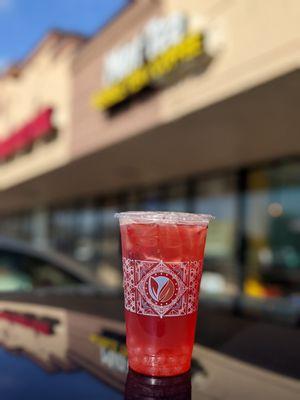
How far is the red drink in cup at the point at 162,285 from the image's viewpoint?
127cm

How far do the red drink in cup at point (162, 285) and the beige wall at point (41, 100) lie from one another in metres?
10.3

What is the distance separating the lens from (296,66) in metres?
5.33

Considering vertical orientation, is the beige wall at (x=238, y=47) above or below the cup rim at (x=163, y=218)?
above

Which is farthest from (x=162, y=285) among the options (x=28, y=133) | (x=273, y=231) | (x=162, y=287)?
(x=28, y=133)

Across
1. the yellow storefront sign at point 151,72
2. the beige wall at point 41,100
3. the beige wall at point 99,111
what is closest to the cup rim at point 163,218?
the yellow storefront sign at point 151,72

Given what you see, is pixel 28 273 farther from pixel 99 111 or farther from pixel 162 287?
pixel 99 111

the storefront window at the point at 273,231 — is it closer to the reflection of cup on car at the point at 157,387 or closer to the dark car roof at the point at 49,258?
the dark car roof at the point at 49,258

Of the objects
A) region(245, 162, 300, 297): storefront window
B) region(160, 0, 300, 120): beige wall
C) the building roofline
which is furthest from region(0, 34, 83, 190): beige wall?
region(160, 0, 300, 120): beige wall

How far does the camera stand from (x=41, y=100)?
1392 cm

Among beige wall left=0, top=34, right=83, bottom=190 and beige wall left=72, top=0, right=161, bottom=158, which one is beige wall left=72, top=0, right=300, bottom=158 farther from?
beige wall left=0, top=34, right=83, bottom=190

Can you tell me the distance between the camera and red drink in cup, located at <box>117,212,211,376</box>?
127cm

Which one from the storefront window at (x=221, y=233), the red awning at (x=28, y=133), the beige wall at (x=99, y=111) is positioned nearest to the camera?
the beige wall at (x=99, y=111)

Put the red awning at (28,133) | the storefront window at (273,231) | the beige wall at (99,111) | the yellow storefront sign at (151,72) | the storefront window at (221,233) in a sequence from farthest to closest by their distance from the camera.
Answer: the red awning at (28,133)
the storefront window at (221,233)
the storefront window at (273,231)
the beige wall at (99,111)
the yellow storefront sign at (151,72)

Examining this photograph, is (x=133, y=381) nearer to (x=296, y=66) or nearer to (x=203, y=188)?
(x=296, y=66)
